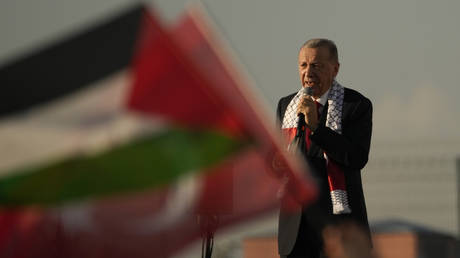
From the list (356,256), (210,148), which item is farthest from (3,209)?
(356,256)

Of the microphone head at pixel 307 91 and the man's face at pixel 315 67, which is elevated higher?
the man's face at pixel 315 67

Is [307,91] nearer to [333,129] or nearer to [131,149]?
[333,129]

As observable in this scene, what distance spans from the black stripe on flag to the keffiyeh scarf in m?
2.62

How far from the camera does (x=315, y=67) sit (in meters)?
5.99

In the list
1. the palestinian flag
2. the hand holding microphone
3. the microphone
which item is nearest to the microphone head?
the microphone

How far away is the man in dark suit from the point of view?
5.97m

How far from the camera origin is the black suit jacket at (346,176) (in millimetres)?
5934

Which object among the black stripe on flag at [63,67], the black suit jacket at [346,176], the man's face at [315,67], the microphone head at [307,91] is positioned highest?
the black stripe on flag at [63,67]

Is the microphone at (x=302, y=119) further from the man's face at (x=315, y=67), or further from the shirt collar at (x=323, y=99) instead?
the shirt collar at (x=323, y=99)

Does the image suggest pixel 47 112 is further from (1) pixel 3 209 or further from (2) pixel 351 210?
(2) pixel 351 210

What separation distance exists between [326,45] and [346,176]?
654mm

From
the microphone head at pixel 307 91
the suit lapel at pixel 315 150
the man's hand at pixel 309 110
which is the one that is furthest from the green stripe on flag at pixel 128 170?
the suit lapel at pixel 315 150

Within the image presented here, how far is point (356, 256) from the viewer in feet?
19.2

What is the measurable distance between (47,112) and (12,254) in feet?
1.33
